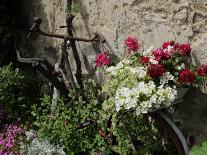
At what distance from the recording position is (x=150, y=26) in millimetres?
4000

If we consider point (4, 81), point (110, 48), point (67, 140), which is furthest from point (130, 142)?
point (4, 81)

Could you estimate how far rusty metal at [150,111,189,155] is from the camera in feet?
11.7

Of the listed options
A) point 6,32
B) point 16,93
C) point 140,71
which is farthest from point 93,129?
point 6,32

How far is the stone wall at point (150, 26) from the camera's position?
3.67 m

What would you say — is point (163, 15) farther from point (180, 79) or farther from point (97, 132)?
point (97, 132)

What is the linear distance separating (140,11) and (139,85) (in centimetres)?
87

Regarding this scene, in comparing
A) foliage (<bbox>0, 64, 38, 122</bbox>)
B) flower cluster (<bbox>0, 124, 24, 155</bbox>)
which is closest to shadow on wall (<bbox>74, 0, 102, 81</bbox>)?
foliage (<bbox>0, 64, 38, 122</bbox>)

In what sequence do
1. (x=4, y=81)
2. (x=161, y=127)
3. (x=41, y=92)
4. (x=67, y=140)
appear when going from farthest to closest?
(x=41, y=92)
(x=4, y=81)
(x=67, y=140)
(x=161, y=127)

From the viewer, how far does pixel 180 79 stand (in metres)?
3.43

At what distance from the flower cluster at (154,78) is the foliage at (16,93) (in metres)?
1.78

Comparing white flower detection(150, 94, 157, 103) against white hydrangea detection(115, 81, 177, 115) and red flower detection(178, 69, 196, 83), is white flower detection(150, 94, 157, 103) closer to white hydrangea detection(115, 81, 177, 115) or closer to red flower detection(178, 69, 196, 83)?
white hydrangea detection(115, 81, 177, 115)

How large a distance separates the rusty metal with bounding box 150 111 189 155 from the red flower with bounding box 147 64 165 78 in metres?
0.35

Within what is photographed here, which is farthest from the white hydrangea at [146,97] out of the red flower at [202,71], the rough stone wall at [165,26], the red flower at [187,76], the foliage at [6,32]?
the foliage at [6,32]

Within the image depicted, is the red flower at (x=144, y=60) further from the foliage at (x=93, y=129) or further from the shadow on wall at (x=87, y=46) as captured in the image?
the shadow on wall at (x=87, y=46)
